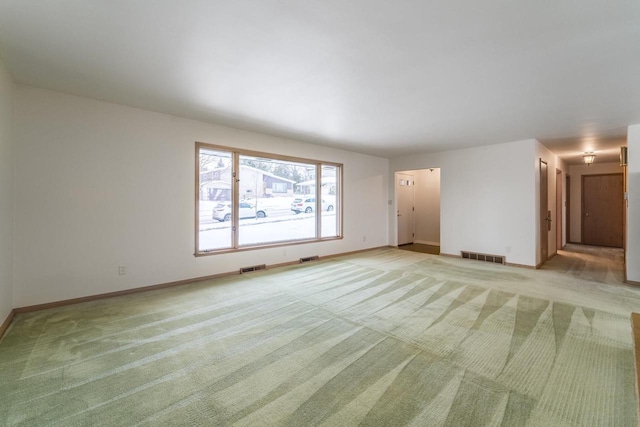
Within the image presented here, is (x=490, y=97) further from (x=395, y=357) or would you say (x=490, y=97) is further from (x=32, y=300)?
(x=32, y=300)

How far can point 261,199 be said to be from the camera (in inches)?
212

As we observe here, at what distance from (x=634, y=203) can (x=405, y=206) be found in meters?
4.73

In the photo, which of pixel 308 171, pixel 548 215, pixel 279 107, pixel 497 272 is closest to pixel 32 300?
pixel 279 107

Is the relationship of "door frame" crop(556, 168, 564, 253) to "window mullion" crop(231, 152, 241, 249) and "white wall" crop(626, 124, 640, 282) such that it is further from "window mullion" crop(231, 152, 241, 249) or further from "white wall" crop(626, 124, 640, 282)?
"window mullion" crop(231, 152, 241, 249)

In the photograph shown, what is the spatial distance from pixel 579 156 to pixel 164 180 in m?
9.70

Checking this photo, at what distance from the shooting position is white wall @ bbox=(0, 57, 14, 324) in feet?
9.00

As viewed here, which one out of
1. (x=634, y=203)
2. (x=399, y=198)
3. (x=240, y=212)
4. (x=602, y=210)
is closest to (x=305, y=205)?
→ (x=240, y=212)

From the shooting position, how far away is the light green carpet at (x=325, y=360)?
1709 mm

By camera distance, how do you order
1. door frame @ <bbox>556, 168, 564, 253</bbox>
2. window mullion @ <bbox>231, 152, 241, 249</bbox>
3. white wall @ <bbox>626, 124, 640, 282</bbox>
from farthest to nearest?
door frame @ <bbox>556, 168, 564, 253</bbox> → window mullion @ <bbox>231, 152, 241, 249</bbox> → white wall @ <bbox>626, 124, 640, 282</bbox>

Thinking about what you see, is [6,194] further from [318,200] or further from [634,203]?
[634,203]

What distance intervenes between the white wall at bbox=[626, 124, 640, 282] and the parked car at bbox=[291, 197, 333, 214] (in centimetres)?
543

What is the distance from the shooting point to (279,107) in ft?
12.4

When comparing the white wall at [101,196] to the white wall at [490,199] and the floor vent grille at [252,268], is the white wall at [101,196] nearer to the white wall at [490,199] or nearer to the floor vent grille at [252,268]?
the floor vent grille at [252,268]

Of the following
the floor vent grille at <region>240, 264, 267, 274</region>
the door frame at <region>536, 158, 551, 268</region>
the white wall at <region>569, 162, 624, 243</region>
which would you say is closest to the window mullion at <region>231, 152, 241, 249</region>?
the floor vent grille at <region>240, 264, 267, 274</region>
